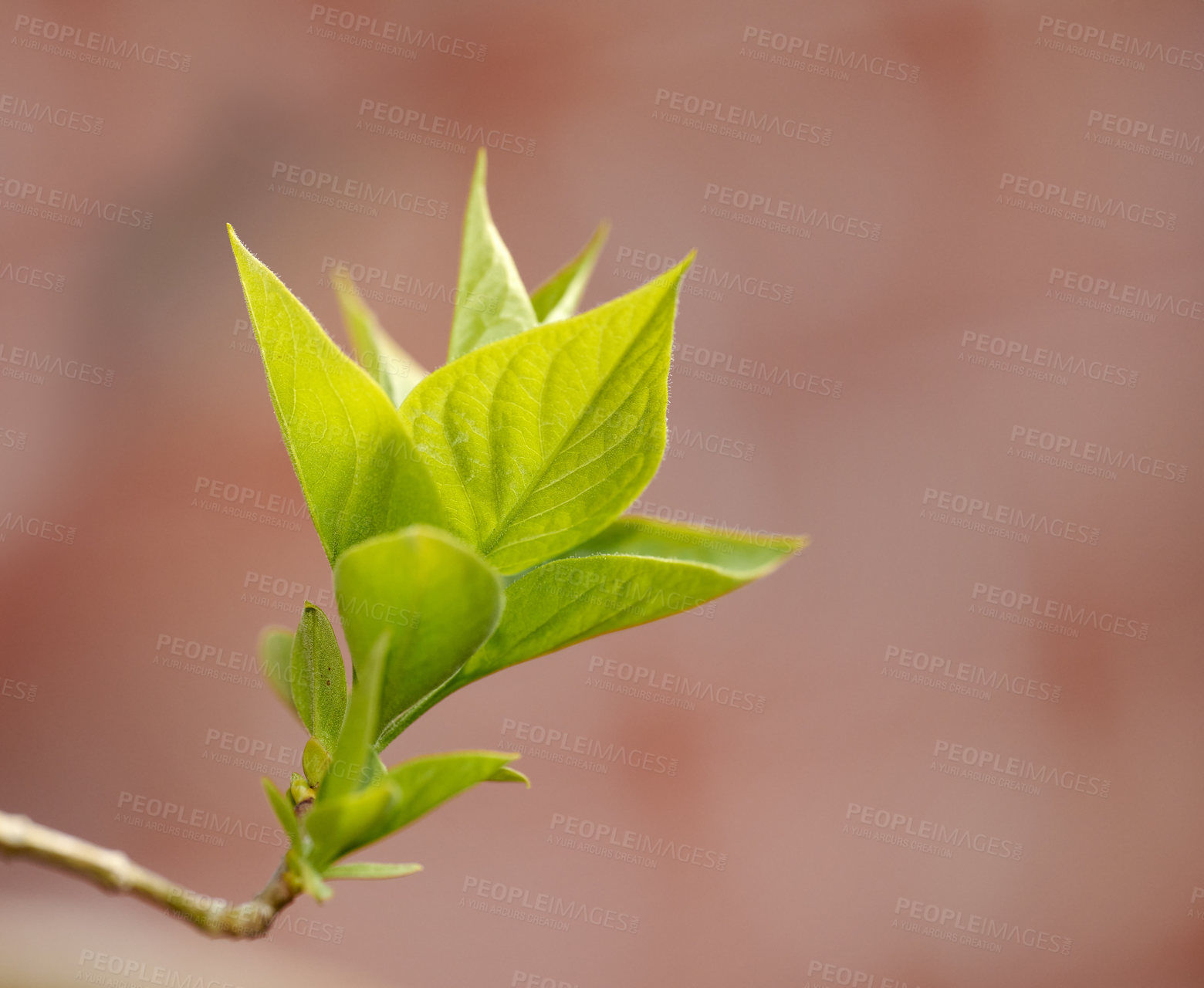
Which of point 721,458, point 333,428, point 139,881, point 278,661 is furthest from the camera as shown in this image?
point 721,458

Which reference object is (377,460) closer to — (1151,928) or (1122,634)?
(1122,634)

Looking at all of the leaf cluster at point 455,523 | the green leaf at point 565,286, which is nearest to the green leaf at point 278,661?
the leaf cluster at point 455,523

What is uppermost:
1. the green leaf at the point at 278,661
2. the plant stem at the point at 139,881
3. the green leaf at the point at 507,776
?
the green leaf at the point at 278,661

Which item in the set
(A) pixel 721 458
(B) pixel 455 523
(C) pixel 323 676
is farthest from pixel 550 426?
(A) pixel 721 458

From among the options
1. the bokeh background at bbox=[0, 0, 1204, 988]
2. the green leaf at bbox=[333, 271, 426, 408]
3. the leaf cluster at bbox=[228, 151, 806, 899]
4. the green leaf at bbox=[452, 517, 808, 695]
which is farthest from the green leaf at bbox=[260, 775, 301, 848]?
the bokeh background at bbox=[0, 0, 1204, 988]

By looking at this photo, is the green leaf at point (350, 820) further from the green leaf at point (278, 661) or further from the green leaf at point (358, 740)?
the green leaf at point (278, 661)

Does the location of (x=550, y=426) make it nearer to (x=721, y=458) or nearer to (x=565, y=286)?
(x=565, y=286)

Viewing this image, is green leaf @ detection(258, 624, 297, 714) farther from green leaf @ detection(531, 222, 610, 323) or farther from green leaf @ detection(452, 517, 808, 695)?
green leaf @ detection(531, 222, 610, 323)
